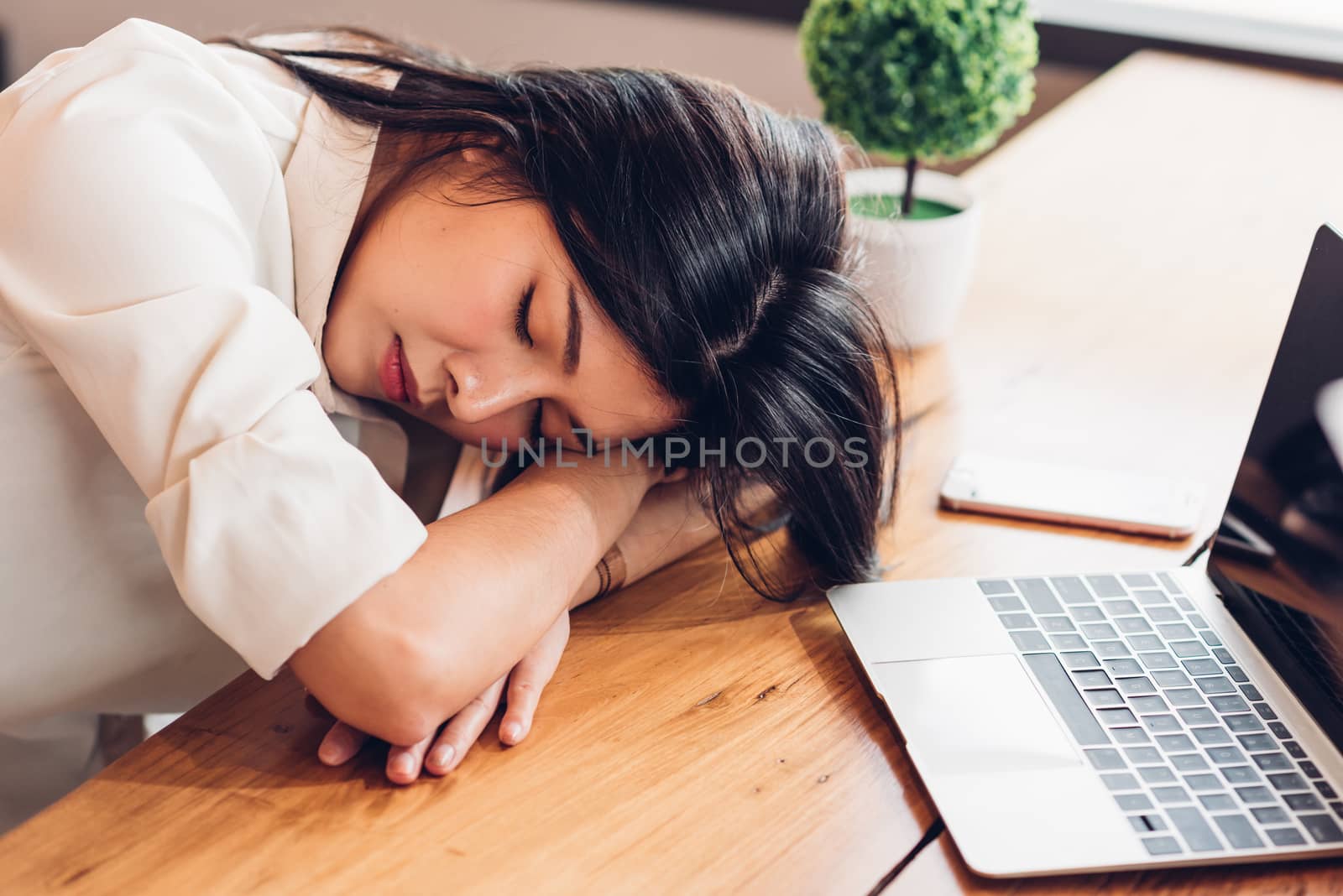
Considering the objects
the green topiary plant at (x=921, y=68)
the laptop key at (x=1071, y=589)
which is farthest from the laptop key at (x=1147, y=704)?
the green topiary plant at (x=921, y=68)

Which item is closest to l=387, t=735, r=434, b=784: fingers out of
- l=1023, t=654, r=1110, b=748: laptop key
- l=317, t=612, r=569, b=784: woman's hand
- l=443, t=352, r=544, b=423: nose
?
l=317, t=612, r=569, b=784: woman's hand

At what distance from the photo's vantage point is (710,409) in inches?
32.7

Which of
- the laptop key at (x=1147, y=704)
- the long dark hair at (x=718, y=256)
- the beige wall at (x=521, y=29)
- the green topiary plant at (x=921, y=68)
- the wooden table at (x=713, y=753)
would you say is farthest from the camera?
the beige wall at (x=521, y=29)

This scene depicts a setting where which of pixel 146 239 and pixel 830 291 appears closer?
pixel 146 239

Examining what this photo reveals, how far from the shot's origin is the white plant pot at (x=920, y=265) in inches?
43.2

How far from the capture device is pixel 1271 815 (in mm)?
A: 607

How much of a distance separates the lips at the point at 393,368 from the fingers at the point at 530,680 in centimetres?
23

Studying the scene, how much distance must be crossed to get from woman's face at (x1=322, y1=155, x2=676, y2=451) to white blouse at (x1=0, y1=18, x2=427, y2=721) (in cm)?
3

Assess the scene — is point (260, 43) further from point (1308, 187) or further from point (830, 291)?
point (1308, 187)

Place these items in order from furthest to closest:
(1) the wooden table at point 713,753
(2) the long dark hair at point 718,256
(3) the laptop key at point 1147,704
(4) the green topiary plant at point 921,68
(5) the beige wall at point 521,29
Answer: (5) the beige wall at point 521,29, (4) the green topiary plant at point 921,68, (2) the long dark hair at point 718,256, (3) the laptop key at point 1147,704, (1) the wooden table at point 713,753

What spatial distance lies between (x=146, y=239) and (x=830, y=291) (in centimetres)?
46

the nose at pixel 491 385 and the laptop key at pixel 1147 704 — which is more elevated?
the nose at pixel 491 385

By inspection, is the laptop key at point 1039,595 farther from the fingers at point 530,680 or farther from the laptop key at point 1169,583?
the fingers at point 530,680

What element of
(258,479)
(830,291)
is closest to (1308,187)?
(830,291)
